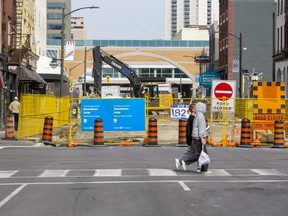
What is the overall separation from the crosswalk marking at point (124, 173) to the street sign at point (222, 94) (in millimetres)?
10830

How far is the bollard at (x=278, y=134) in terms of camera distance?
83.3ft

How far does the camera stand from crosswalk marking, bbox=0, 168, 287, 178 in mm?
15336

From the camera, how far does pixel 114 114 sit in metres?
27.2

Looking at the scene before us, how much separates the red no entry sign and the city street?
549 cm

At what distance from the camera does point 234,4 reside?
80.9 m

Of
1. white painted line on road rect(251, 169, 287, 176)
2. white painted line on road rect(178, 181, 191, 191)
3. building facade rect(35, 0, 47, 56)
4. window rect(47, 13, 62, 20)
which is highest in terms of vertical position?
window rect(47, 13, 62, 20)

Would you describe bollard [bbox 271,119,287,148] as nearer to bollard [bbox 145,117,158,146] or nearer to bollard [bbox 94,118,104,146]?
bollard [bbox 145,117,158,146]

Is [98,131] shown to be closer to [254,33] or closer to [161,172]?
[161,172]

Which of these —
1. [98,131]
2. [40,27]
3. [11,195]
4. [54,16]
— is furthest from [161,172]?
[54,16]

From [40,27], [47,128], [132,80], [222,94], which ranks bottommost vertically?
[47,128]

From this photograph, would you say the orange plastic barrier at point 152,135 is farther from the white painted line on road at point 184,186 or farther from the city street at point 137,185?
the white painted line on road at point 184,186

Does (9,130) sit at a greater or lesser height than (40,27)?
lesser

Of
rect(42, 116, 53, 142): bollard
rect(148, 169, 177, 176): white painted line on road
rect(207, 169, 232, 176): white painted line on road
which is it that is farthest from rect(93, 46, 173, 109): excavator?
rect(148, 169, 177, 176): white painted line on road

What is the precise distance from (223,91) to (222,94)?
0.14 m
